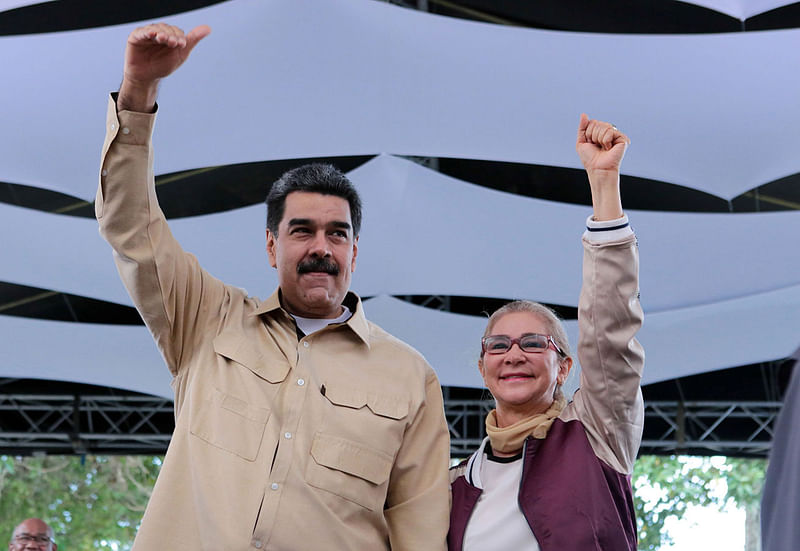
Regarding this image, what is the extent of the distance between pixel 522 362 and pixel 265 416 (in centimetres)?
57

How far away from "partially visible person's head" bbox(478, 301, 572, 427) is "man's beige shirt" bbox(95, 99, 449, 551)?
0.48 feet

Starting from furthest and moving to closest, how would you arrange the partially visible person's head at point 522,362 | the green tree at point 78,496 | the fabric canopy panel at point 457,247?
the green tree at point 78,496, the fabric canopy panel at point 457,247, the partially visible person's head at point 522,362

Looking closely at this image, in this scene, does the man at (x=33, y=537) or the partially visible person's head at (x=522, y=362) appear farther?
the man at (x=33, y=537)

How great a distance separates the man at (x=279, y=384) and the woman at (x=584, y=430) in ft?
0.42

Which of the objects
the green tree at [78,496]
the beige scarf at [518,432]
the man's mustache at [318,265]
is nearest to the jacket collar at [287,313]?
the man's mustache at [318,265]

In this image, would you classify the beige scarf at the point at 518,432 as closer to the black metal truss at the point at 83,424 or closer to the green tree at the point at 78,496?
the black metal truss at the point at 83,424


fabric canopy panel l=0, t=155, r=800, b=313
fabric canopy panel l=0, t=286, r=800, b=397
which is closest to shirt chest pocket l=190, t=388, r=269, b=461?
fabric canopy panel l=0, t=155, r=800, b=313

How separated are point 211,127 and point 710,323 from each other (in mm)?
3603

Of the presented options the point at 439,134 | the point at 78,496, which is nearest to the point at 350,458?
the point at 439,134

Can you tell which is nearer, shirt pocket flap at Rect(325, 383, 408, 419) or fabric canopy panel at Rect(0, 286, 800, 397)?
shirt pocket flap at Rect(325, 383, 408, 419)

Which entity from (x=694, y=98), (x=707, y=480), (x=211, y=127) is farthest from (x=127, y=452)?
(x=707, y=480)

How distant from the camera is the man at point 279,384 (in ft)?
6.48

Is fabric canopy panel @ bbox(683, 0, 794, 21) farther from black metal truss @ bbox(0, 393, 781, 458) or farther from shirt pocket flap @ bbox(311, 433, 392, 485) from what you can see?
black metal truss @ bbox(0, 393, 781, 458)

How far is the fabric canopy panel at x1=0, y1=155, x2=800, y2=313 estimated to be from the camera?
5773mm
